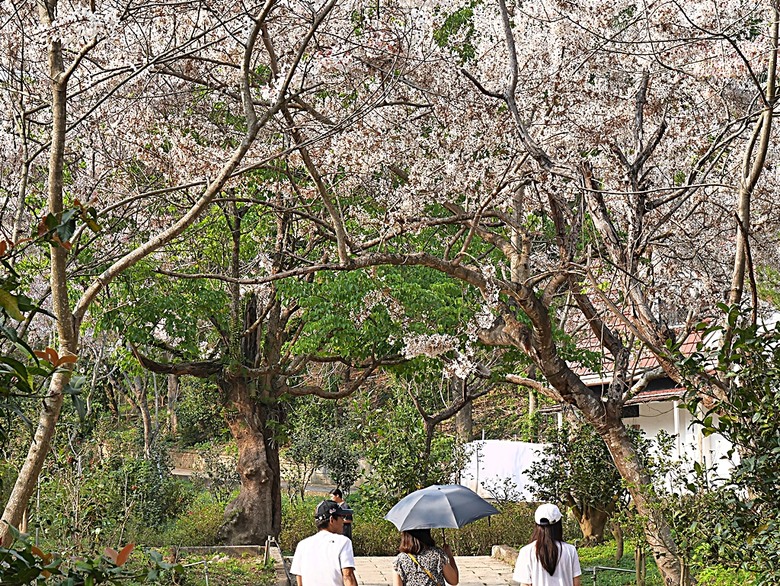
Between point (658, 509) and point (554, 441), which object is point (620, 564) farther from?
point (658, 509)

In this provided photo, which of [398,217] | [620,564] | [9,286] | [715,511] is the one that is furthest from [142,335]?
[9,286]

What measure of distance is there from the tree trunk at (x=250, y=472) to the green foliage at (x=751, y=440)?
11.3 m

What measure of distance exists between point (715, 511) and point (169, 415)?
2617 cm

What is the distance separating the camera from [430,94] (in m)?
9.16

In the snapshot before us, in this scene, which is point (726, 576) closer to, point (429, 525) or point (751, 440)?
point (751, 440)

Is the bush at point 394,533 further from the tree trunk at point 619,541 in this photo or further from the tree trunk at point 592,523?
the tree trunk at point 619,541

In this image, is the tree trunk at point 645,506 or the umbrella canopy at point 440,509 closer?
the umbrella canopy at point 440,509

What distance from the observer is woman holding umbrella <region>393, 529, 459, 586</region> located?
6.27m

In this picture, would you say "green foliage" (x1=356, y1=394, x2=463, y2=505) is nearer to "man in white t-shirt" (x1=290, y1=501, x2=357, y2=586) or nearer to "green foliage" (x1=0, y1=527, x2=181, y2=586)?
"man in white t-shirt" (x1=290, y1=501, x2=357, y2=586)

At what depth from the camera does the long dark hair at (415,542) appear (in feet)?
21.0

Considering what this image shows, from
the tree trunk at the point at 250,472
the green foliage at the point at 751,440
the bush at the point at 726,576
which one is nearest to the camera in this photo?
the green foliage at the point at 751,440

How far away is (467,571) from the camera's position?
14570 millimetres

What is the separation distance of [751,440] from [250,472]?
39.1 feet

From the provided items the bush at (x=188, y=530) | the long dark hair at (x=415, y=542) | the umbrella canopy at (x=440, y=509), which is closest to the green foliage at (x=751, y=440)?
the long dark hair at (x=415, y=542)
